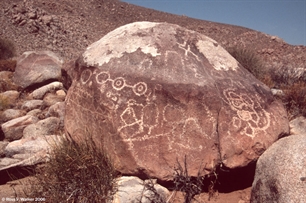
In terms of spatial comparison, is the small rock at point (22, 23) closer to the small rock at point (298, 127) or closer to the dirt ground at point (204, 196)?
the dirt ground at point (204, 196)

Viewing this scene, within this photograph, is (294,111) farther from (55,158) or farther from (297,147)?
(55,158)

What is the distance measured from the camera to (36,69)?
6.08 m

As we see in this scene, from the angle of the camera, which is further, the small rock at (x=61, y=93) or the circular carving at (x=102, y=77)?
the small rock at (x=61, y=93)

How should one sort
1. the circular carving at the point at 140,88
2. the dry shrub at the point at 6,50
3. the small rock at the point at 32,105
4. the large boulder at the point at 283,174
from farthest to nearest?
the dry shrub at the point at 6,50, the small rock at the point at 32,105, the circular carving at the point at 140,88, the large boulder at the point at 283,174

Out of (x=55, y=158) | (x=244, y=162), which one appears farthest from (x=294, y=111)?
(x=55, y=158)

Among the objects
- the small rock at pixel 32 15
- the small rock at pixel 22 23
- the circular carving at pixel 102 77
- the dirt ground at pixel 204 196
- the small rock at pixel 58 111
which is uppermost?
the small rock at pixel 32 15

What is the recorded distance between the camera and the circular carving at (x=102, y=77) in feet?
9.84

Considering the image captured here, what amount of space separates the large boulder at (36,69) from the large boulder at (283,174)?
4768 millimetres

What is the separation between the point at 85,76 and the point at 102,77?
29 cm

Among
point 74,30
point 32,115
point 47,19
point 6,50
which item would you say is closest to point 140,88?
point 32,115

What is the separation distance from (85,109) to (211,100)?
1.36 meters

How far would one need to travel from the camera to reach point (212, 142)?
2.73 meters

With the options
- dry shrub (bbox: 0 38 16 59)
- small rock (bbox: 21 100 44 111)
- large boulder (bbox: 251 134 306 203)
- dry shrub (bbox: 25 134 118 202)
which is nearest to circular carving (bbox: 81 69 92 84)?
dry shrub (bbox: 25 134 118 202)

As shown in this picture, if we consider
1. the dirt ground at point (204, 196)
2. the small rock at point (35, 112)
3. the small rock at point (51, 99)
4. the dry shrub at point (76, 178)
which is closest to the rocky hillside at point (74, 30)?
the dirt ground at point (204, 196)
